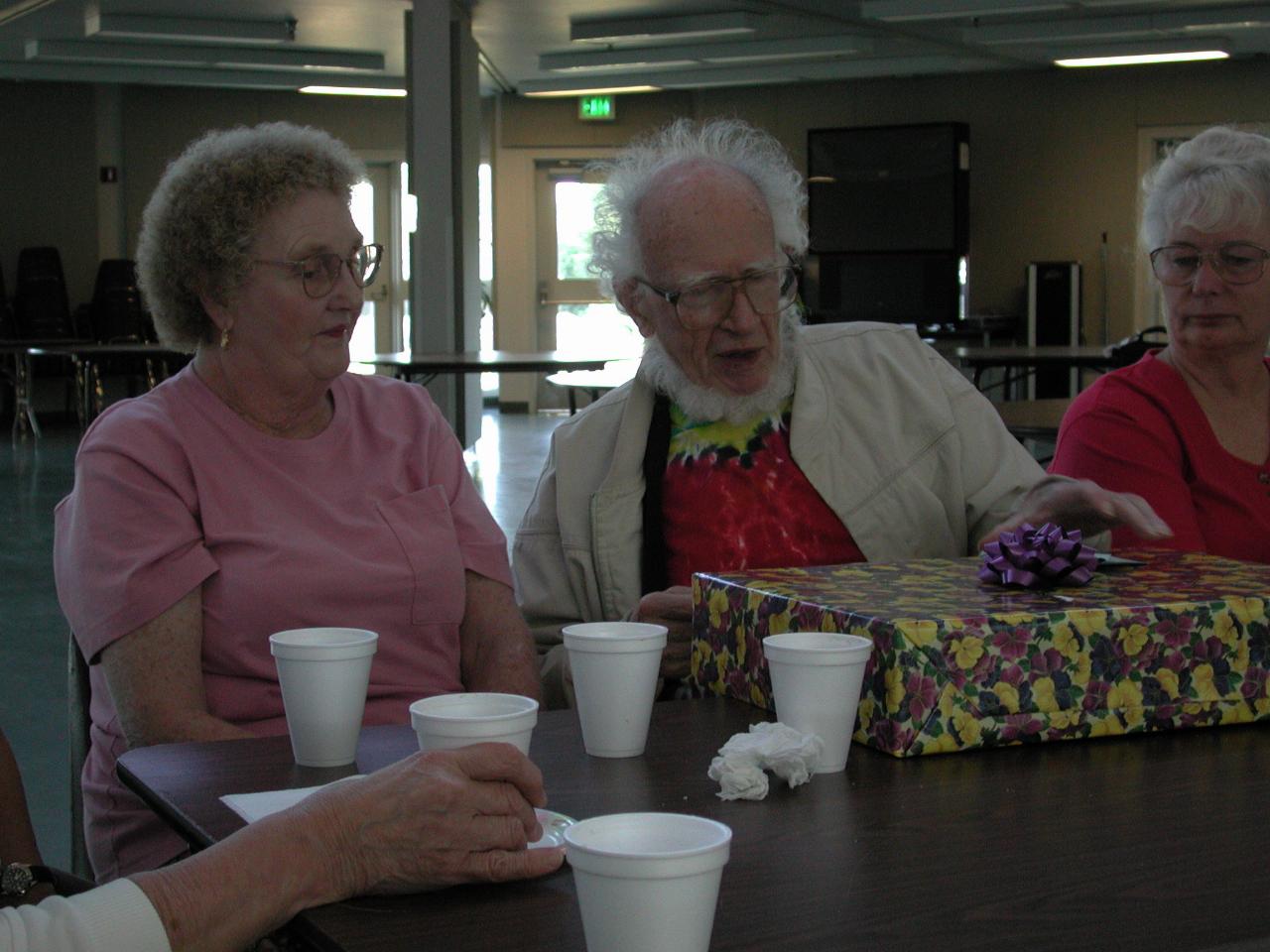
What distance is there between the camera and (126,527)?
186 cm

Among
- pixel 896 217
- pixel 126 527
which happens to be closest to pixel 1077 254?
pixel 896 217

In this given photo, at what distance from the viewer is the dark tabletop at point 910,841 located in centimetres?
93

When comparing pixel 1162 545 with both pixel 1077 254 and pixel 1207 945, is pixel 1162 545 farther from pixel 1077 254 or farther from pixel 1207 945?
pixel 1077 254

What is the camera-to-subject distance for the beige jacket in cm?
213

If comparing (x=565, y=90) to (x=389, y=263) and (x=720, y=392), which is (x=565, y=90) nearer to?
(x=389, y=263)

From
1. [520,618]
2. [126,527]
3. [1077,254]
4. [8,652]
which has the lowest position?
[8,652]

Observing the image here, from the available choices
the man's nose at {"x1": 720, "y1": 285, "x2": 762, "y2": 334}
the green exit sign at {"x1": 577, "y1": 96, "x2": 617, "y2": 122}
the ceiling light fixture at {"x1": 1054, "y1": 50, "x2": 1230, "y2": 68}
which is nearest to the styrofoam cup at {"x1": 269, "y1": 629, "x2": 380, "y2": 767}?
the man's nose at {"x1": 720, "y1": 285, "x2": 762, "y2": 334}

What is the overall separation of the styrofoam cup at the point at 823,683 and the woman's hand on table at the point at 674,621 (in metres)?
0.44

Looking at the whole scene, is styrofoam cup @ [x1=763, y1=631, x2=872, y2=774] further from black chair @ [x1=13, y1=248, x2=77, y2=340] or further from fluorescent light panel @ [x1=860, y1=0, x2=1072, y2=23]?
black chair @ [x1=13, y1=248, x2=77, y2=340]

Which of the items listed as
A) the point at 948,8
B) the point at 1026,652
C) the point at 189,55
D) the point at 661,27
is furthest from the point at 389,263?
the point at 1026,652

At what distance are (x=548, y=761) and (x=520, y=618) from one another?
2.53 ft

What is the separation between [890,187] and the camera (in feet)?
46.5

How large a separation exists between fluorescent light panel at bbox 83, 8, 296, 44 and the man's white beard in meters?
10.6

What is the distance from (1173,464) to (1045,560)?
2.93 feet
